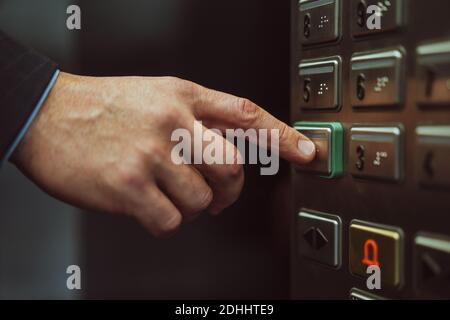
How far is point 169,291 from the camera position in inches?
31.7

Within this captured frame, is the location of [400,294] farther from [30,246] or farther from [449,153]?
[30,246]

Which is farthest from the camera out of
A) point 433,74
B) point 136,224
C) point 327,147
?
point 136,224

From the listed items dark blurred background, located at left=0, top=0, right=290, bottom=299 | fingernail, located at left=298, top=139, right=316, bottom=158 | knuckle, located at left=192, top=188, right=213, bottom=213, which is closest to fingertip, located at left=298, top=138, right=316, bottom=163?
fingernail, located at left=298, top=139, right=316, bottom=158

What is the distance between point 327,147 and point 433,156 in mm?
124

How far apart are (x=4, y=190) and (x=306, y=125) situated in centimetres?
47

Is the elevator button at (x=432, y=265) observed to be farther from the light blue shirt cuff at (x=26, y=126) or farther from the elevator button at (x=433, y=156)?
the light blue shirt cuff at (x=26, y=126)

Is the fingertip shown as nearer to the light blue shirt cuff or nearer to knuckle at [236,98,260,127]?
knuckle at [236,98,260,127]

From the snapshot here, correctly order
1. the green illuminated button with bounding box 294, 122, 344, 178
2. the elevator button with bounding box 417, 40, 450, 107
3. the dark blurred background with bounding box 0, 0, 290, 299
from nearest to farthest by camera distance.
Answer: the elevator button with bounding box 417, 40, 450, 107, the green illuminated button with bounding box 294, 122, 344, 178, the dark blurred background with bounding box 0, 0, 290, 299

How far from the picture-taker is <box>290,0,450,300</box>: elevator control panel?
0.44m

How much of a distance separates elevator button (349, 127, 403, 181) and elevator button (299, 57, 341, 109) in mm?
43

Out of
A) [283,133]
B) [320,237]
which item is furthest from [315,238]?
[283,133]

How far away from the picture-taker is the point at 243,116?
0.59 metres

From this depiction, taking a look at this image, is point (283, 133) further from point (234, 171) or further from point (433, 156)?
point (433, 156)
